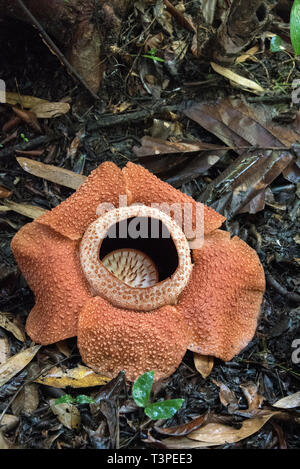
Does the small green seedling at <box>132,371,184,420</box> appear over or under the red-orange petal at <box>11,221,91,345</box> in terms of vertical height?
under

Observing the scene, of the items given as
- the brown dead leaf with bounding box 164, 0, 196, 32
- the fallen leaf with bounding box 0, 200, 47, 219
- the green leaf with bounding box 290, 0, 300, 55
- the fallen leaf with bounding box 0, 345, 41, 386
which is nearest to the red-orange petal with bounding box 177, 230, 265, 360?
the fallen leaf with bounding box 0, 345, 41, 386

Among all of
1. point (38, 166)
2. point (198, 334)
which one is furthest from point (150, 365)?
point (38, 166)

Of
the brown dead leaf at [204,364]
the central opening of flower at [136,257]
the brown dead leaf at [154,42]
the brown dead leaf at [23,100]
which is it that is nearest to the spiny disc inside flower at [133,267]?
the central opening of flower at [136,257]

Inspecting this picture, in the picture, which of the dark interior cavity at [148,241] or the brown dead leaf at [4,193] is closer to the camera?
the dark interior cavity at [148,241]

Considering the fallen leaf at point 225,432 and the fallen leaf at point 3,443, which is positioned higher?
the fallen leaf at point 3,443

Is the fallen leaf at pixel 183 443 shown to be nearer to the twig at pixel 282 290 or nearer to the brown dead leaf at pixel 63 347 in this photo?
the brown dead leaf at pixel 63 347

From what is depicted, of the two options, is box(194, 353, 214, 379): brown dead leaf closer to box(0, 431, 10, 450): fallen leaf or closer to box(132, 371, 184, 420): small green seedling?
box(132, 371, 184, 420): small green seedling
